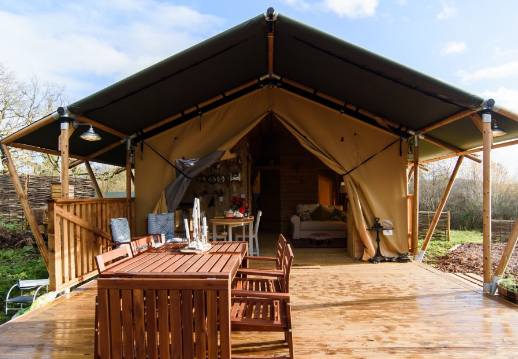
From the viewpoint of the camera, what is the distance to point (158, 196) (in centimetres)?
627

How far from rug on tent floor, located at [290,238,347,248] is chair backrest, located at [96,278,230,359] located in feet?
18.6

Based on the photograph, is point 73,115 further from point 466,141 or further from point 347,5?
point 347,5

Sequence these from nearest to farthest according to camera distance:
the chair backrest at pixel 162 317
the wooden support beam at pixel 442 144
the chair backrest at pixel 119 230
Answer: the chair backrest at pixel 162 317 → the chair backrest at pixel 119 230 → the wooden support beam at pixel 442 144

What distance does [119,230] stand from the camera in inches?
188

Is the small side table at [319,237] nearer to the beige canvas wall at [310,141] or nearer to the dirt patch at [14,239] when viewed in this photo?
the beige canvas wall at [310,141]

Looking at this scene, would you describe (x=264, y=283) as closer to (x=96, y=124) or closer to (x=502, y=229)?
(x=96, y=124)

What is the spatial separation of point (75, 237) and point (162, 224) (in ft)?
5.34

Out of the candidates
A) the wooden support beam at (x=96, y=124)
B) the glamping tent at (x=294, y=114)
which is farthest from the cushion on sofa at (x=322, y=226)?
the wooden support beam at (x=96, y=124)

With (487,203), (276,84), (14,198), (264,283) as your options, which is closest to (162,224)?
(264,283)

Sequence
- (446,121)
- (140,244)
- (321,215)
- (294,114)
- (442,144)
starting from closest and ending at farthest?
1. (140,244)
2. (446,121)
3. (442,144)
4. (294,114)
5. (321,215)

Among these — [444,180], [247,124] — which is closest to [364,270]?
[247,124]

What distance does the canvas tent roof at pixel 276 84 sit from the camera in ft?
12.9

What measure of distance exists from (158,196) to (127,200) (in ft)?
1.92

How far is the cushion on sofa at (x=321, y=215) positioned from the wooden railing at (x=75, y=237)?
Result: 213 inches
